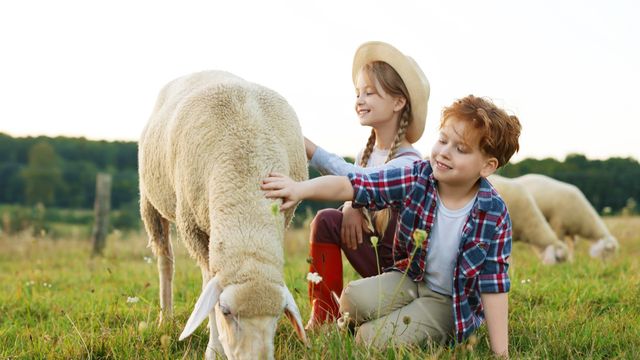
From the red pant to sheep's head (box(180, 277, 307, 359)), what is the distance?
3.81 feet

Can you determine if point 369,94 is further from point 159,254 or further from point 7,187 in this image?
point 7,187

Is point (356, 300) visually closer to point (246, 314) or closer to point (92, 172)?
point (246, 314)

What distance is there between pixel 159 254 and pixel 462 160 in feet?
8.28

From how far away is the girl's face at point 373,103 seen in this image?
370 cm

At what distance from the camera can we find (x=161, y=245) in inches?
181

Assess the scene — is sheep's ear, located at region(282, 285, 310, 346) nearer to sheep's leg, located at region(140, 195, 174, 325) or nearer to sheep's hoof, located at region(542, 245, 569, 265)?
sheep's leg, located at region(140, 195, 174, 325)

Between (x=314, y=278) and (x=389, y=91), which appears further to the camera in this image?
(x=389, y=91)

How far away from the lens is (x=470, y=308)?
10.6ft

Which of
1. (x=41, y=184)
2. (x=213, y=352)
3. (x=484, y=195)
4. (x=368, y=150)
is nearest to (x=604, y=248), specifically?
(x=368, y=150)

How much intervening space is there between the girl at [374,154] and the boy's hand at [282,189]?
0.66 metres

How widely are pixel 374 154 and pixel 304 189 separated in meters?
1.04

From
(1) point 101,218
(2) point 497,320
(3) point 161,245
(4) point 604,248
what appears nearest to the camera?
(2) point 497,320

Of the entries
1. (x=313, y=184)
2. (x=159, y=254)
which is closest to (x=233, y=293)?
(x=313, y=184)

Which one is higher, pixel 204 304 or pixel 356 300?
pixel 204 304
